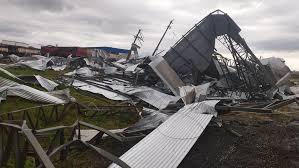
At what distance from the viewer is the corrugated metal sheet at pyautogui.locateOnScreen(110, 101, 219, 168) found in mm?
5535


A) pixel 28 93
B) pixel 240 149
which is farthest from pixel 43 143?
pixel 240 149

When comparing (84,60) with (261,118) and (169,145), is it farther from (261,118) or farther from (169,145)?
(169,145)

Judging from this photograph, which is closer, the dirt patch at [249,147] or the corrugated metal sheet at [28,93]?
the dirt patch at [249,147]

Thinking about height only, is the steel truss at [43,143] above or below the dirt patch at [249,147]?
above

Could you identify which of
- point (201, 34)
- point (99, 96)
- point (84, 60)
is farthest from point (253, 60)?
point (84, 60)

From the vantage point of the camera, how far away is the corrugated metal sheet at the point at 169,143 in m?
5.54

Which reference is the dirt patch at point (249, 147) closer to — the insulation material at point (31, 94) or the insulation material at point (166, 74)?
the insulation material at point (31, 94)

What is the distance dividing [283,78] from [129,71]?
30.8ft

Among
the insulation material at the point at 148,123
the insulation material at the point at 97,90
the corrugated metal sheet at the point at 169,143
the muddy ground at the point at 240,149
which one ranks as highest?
the corrugated metal sheet at the point at 169,143

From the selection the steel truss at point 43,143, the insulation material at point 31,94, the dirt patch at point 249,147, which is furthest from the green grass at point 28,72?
the dirt patch at point 249,147

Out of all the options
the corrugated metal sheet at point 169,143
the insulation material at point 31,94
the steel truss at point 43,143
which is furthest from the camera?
the insulation material at point 31,94

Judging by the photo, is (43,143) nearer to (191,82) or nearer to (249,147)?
(249,147)

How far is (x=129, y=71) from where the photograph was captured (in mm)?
20891

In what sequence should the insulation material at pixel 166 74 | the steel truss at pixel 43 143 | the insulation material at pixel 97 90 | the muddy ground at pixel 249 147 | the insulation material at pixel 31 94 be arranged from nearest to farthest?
1. the steel truss at pixel 43 143
2. the muddy ground at pixel 249 147
3. the insulation material at pixel 31 94
4. the insulation material at pixel 97 90
5. the insulation material at pixel 166 74
